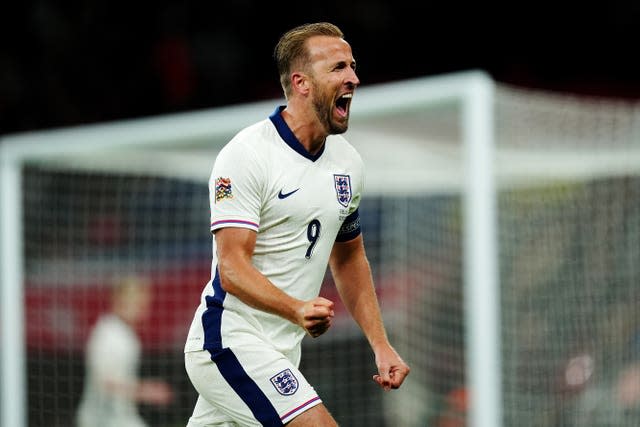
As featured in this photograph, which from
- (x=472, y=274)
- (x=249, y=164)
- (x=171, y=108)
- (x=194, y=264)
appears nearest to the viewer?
(x=249, y=164)

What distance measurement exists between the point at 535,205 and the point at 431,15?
745 centimetres

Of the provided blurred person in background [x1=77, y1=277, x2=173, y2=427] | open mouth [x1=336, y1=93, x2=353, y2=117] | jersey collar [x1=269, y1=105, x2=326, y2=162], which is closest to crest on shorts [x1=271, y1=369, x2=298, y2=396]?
jersey collar [x1=269, y1=105, x2=326, y2=162]

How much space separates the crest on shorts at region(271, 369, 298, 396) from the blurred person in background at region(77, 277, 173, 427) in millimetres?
3752

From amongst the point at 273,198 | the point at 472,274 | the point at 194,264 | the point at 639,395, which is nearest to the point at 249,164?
the point at 273,198

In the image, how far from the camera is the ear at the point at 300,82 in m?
3.98

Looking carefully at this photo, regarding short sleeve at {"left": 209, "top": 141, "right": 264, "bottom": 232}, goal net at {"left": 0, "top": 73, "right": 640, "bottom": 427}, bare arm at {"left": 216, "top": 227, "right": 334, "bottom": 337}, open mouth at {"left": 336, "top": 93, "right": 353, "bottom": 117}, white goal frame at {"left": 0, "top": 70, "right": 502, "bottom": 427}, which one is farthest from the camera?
goal net at {"left": 0, "top": 73, "right": 640, "bottom": 427}

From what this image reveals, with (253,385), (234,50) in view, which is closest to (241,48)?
(234,50)

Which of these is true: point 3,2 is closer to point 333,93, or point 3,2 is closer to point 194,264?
point 194,264

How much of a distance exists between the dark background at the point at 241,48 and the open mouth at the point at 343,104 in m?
9.12

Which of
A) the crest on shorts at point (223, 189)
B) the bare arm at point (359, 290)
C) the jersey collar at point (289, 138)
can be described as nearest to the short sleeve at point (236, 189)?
Answer: the crest on shorts at point (223, 189)

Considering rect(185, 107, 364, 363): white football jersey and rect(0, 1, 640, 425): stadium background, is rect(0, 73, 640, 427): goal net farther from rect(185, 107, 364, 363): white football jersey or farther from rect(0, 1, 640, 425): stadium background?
rect(0, 1, 640, 425): stadium background

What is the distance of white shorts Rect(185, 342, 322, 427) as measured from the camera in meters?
3.71

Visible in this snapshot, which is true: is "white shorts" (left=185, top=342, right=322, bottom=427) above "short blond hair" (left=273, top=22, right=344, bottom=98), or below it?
below

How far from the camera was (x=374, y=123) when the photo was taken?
743 centimetres
